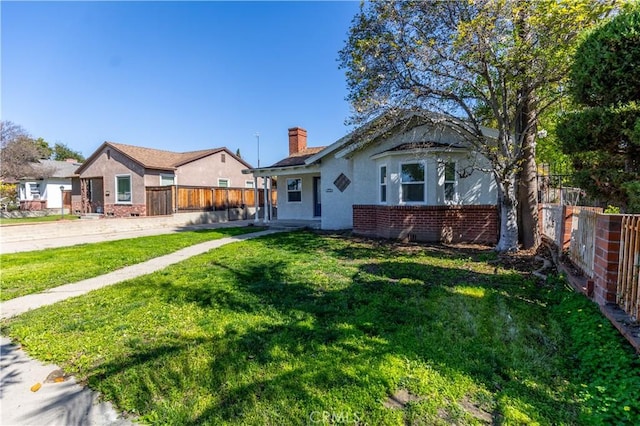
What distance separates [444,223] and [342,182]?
5088 mm

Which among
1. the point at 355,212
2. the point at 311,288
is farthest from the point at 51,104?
the point at 311,288

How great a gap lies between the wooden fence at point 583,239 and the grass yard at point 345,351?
54 centimetres

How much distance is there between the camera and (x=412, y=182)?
11.2 m

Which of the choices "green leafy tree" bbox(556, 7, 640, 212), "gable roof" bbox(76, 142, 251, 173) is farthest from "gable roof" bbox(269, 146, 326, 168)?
"green leafy tree" bbox(556, 7, 640, 212)

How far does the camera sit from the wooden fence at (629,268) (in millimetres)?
3447

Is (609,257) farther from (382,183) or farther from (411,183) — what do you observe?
(382,183)

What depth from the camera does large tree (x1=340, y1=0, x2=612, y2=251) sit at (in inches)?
264

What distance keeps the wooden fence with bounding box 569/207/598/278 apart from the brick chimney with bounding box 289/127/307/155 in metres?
15.4

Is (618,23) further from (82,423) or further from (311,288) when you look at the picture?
(82,423)

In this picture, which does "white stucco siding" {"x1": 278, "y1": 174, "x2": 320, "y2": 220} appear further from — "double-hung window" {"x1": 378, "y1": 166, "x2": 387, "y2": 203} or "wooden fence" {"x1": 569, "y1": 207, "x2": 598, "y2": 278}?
"wooden fence" {"x1": 569, "y1": 207, "x2": 598, "y2": 278}

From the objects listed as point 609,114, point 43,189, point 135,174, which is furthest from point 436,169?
point 43,189

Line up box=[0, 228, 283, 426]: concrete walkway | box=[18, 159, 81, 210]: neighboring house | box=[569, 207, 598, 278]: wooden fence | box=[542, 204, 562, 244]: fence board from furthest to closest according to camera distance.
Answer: box=[18, 159, 81, 210]: neighboring house → box=[542, 204, 562, 244]: fence board → box=[569, 207, 598, 278]: wooden fence → box=[0, 228, 283, 426]: concrete walkway

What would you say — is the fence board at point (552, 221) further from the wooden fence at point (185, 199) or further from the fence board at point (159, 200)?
the fence board at point (159, 200)

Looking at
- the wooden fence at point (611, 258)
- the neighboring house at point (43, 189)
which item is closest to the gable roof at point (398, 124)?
the wooden fence at point (611, 258)
